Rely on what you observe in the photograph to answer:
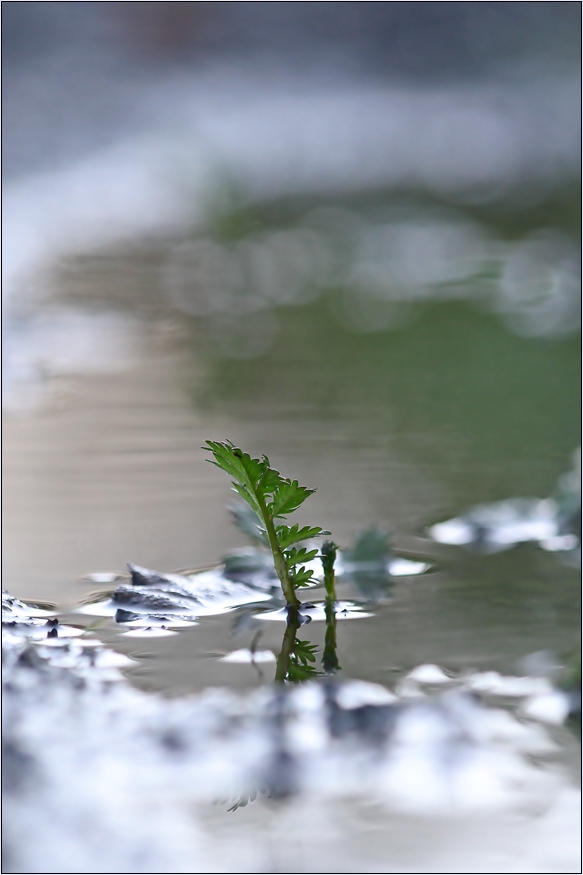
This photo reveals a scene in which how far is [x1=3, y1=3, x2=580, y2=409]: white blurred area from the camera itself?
1.98 m

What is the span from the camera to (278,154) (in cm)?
285

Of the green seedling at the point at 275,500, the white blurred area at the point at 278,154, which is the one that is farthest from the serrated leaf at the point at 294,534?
the white blurred area at the point at 278,154

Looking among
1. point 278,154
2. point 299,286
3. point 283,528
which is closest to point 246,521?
point 283,528

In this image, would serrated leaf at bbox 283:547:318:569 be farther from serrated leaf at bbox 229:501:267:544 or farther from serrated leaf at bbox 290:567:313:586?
serrated leaf at bbox 229:501:267:544

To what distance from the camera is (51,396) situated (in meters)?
1.42

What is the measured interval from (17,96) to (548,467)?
258 centimetres

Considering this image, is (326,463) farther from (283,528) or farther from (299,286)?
(299,286)

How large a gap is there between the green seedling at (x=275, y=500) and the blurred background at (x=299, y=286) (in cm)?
7

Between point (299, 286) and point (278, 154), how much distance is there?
972 millimetres

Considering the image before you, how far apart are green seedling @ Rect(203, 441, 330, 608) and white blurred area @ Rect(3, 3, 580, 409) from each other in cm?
89

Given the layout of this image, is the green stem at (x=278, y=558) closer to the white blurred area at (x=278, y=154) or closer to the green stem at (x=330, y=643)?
the green stem at (x=330, y=643)

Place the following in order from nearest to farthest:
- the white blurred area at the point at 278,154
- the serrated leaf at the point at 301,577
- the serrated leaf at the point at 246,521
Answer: the serrated leaf at the point at 301,577 → the serrated leaf at the point at 246,521 → the white blurred area at the point at 278,154

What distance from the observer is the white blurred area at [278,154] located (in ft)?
6.48

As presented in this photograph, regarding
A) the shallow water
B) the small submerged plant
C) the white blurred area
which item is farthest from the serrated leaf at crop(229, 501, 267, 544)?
the white blurred area
